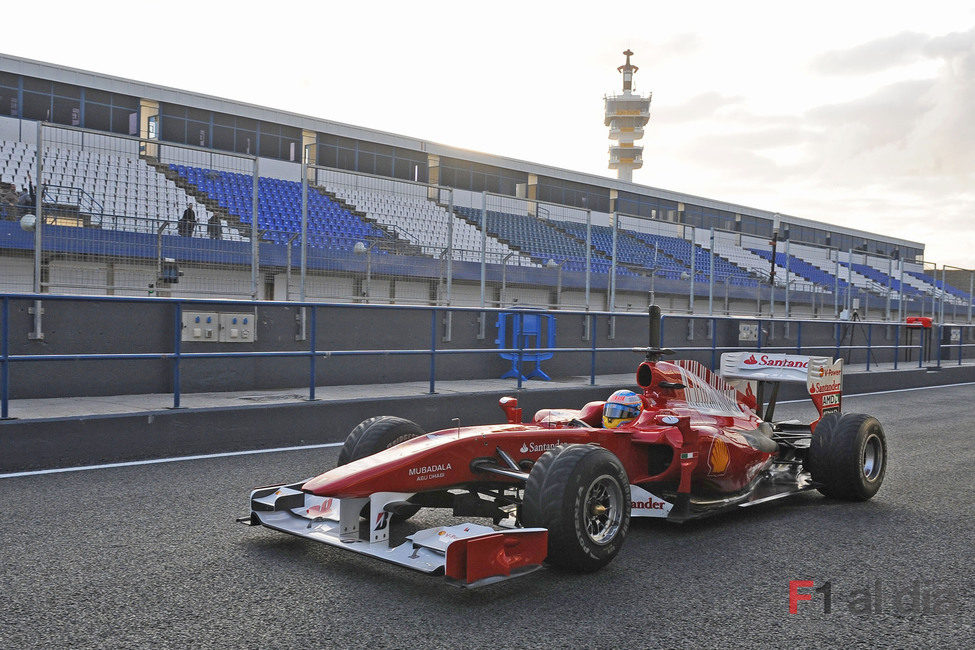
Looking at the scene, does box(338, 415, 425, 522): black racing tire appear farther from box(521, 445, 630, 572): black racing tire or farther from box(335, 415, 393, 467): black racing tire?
box(521, 445, 630, 572): black racing tire

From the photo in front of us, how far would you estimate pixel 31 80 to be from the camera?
941 inches

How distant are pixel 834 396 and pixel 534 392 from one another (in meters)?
4.36

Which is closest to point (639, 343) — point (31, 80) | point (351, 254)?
point (351, 254)

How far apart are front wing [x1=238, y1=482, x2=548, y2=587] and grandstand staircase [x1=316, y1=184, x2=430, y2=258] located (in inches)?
304

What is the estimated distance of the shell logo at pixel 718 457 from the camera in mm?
5784

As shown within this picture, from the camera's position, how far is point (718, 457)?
584cm

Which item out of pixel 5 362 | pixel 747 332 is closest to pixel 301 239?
pixel 5 362

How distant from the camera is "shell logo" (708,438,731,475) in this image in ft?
19.0

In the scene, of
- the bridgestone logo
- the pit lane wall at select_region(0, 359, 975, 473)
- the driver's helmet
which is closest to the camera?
the bridgestone logo

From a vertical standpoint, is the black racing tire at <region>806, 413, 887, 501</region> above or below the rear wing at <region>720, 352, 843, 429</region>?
below

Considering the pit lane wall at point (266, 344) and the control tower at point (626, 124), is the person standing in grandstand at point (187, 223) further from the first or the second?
the control tower at point (626, 124)

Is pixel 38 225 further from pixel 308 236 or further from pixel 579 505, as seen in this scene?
pixel 579 505

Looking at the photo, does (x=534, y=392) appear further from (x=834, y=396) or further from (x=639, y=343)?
(x=639, y=343)

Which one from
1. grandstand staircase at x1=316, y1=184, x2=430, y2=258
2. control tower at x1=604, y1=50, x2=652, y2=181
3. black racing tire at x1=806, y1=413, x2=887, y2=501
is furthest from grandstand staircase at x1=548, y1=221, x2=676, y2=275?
control tower at x1=604, y1=50, x2=652, y2=181
